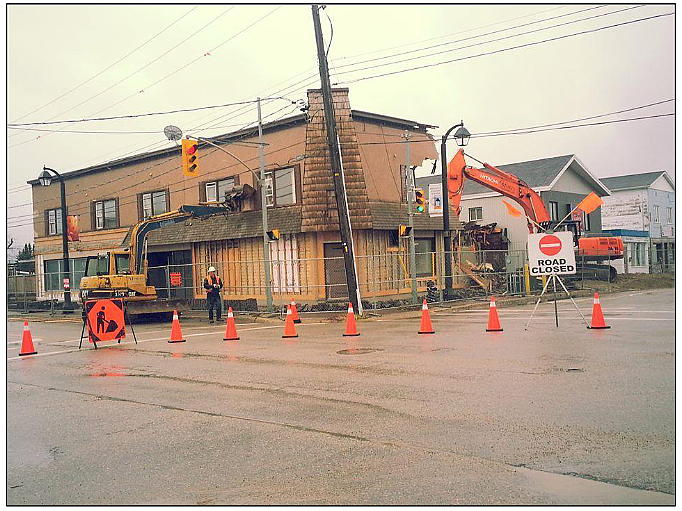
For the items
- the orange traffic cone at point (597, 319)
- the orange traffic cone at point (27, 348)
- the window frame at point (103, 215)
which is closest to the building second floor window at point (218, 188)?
the window frame at point (103, 215)

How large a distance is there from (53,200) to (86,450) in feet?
130

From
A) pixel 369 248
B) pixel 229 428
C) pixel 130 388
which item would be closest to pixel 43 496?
pixel 229 428

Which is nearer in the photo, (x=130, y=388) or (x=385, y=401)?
(x=385, y=401)

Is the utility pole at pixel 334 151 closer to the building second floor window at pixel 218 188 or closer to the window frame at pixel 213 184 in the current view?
the window frame at pixel 213 184

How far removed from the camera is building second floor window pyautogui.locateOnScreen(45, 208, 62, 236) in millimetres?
43062

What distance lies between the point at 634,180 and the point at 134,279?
142 feet

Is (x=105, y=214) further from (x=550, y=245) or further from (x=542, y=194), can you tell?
(x=550, y=245)

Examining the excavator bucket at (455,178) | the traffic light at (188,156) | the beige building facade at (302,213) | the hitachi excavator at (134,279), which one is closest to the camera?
the traffic light at (188,156)

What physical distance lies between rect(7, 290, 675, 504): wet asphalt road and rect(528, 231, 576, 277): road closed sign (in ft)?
7.10

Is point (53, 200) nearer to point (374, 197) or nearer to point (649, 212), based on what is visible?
point (374, 197)

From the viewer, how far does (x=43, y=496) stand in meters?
5.92

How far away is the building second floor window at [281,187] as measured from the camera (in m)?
29.1

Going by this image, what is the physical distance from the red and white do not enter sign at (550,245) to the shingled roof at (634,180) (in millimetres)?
40723

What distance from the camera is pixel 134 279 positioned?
84.6ft
